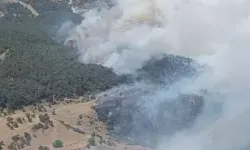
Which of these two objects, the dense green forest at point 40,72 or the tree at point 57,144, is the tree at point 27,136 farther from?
the dense green forest at point 40,72

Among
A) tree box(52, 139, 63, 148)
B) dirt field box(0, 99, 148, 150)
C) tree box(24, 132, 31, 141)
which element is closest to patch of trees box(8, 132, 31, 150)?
tree box(24, 132, 31, 141)

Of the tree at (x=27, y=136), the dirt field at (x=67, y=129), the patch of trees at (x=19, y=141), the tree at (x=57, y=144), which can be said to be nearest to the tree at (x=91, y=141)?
the dirt field at (x=67, y=129)

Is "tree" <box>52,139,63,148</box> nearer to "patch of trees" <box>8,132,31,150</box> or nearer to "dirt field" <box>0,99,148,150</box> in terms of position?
"dirt field" <box>0,99,148,150</box>

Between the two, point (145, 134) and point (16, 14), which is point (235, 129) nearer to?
point (145, 134)

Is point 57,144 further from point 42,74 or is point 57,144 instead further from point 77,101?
point 42,74

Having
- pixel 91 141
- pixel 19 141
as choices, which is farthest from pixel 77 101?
pixel 19 141

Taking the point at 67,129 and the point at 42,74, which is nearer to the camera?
the point at 67,129
